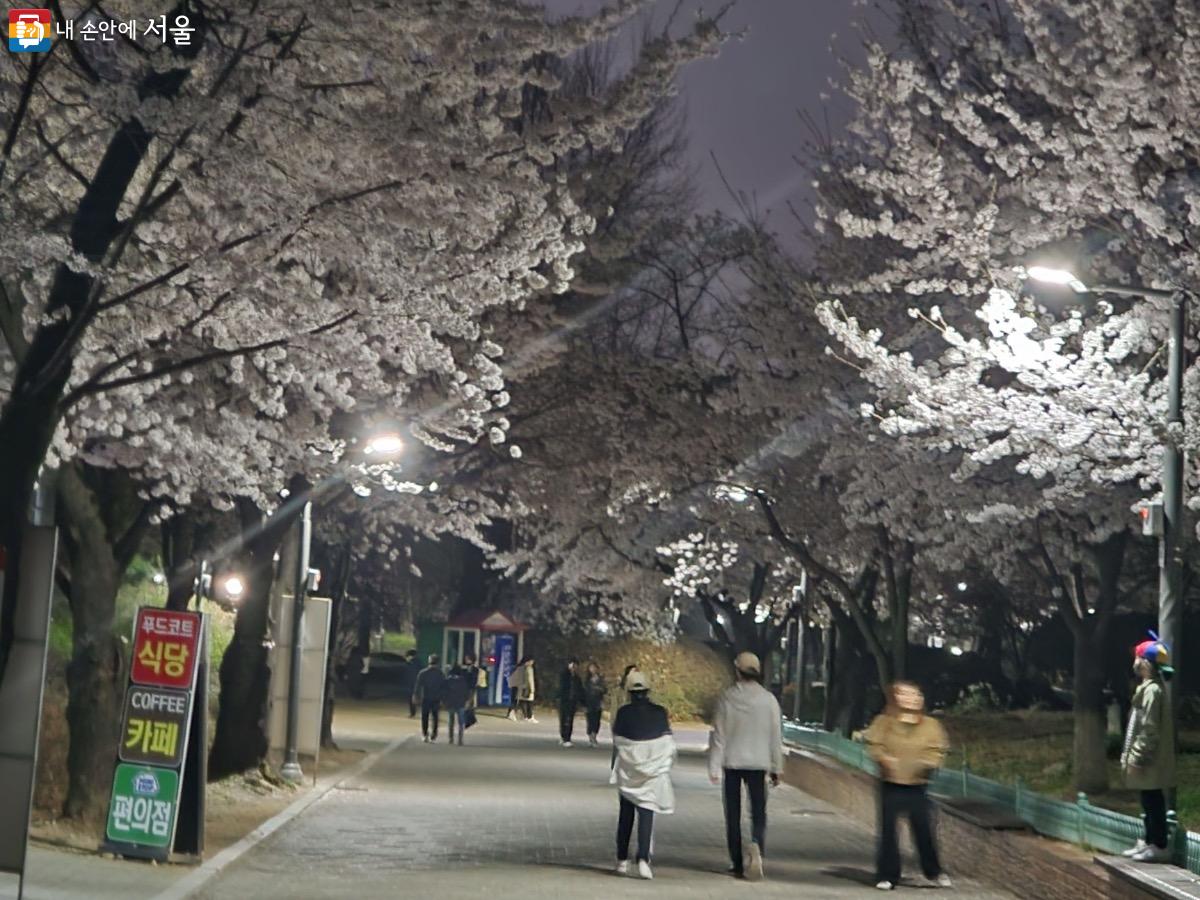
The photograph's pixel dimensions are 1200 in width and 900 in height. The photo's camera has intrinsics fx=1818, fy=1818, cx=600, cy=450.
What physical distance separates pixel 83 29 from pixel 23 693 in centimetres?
422

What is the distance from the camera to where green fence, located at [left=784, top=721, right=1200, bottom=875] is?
482 inches

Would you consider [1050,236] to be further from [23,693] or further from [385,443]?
[23,693]

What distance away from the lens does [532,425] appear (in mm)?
27094

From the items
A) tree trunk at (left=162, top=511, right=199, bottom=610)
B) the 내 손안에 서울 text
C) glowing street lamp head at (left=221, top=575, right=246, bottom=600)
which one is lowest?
tree trunk at (left=162, top=511, right=199, bottom=610)

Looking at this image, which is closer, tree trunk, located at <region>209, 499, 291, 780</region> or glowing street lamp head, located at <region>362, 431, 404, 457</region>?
glowing street lamp head, located at <region>362, 431, 404, 457</region>

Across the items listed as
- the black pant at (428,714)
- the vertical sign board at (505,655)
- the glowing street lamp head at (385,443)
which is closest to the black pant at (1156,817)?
the glowing street lamp head at (385,443)

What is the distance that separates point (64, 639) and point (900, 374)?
9453 mm

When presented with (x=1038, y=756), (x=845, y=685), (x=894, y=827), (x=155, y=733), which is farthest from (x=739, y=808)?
(x=845, y=685)

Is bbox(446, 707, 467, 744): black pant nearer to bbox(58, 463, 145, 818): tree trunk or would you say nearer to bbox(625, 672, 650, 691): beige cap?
bbox(58, 463, 145, 818): tree trunk

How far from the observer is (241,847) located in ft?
51.2

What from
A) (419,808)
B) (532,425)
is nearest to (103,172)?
(419,808)

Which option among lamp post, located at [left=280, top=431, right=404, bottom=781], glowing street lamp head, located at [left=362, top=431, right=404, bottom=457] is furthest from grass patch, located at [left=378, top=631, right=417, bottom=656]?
glowing street lamp head, located at [left=362, top=431, right=404, bottom=457]

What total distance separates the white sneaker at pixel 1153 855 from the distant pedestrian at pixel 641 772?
4.04m

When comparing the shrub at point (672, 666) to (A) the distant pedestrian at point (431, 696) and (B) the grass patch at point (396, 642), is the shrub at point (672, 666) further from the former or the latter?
(B) the grass patch at point (396, 642)
